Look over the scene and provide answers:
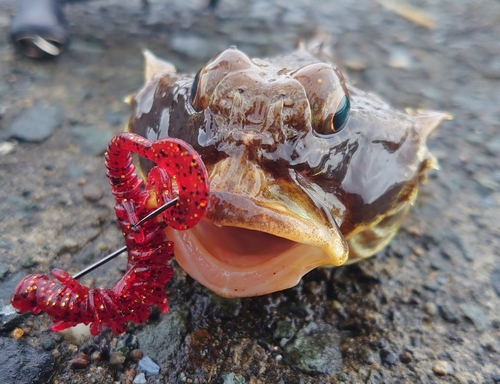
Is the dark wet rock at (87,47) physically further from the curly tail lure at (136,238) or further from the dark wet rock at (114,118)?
the curly tail lure at (136,238)

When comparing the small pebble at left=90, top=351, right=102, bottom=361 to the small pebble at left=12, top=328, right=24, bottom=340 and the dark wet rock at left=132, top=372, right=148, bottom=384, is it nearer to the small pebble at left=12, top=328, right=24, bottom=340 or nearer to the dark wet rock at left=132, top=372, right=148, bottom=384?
the dark wet rock at left=132, top=372, right=148, bottom=384

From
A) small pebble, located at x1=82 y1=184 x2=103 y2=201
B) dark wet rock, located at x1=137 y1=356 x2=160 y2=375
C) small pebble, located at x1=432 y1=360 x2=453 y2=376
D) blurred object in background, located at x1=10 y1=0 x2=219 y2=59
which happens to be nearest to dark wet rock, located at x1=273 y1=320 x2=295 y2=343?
dark wet rock, located at x1=137 y1=356 x2=160 y2=375

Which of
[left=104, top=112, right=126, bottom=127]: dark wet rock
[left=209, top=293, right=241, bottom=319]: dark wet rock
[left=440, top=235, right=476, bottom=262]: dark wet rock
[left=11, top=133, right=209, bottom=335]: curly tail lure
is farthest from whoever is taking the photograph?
[left=104, top=112, right=126, bottom=127]: dark wet rock

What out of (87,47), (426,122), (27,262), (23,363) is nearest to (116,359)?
(23,363)

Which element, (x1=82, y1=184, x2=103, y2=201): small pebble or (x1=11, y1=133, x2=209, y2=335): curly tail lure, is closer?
(x1=11, y1=133, x2=209, y2=335): curly tail lure

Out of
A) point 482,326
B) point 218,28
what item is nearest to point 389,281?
point 482,326

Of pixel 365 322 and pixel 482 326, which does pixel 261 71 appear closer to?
pixel 365 322

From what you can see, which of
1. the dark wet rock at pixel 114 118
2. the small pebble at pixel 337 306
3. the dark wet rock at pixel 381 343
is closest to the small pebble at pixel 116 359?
the small pebble at pixel 337 306
